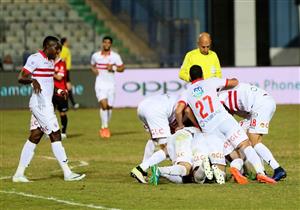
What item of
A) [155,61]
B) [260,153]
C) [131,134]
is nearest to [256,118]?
[260,153]

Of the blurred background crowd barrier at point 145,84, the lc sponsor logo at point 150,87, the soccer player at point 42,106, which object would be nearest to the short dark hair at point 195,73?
the soccer player at point 42,106

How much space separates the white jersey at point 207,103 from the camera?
15.7 metres

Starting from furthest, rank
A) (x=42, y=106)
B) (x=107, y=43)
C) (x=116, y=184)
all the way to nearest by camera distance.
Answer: (x=107, y=43)
(x=42, y=106)
(x=116, y=184)

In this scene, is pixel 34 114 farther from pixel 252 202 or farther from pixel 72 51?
pixel 72 51

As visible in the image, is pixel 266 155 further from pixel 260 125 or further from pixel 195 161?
pixel 195 161

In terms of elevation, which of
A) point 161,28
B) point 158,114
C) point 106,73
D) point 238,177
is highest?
point 158,114

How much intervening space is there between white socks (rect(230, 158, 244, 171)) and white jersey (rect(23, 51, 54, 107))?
9.81ft

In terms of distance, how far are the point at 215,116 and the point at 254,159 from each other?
2.74 ft

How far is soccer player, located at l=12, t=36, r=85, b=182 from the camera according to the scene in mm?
16719

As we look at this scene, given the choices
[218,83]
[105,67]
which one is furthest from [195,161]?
[105,67]

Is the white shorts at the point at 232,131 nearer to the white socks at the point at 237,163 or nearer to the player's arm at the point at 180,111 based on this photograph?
the white socks at the point at 237,163

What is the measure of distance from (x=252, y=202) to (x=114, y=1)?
27703 mm

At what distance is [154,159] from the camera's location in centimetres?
1612

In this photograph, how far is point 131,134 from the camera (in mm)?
26016
